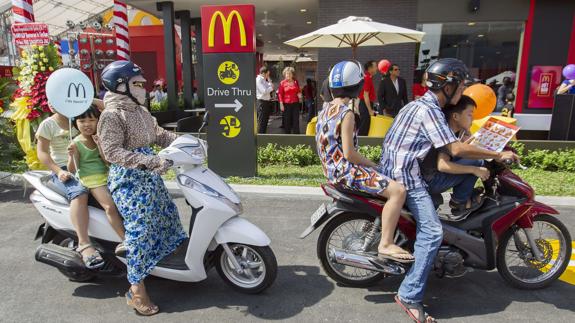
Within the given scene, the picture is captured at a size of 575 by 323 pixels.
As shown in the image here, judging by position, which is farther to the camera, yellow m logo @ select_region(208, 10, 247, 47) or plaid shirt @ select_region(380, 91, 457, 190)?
yellow m logo @ select_region(208, 10, 247, 47)

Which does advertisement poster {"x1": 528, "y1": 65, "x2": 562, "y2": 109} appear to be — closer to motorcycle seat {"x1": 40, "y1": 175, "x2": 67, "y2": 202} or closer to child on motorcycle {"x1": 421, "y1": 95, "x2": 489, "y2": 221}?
child on motorcycle {"x1": 421, "y1": 95, "x2": 489, "y2": 221}

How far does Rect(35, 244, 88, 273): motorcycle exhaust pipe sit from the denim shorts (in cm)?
43

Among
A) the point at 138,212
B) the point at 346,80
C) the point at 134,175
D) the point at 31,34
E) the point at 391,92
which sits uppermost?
the point at 31,34

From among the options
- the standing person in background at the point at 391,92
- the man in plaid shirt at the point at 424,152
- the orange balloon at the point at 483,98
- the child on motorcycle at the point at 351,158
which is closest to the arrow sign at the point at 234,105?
the orange balloon at the point at 483,98

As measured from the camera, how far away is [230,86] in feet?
22.1

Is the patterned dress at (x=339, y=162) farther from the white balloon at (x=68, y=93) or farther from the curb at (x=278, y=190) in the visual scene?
the curb at (x=278, y=190)

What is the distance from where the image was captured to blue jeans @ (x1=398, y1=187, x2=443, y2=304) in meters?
2.84

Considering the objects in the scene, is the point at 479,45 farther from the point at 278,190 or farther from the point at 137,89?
the point at 137,89

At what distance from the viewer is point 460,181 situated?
3.13 m

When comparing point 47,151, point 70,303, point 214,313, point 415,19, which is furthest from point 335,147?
point 415,19

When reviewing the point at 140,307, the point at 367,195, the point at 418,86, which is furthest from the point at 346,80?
the point at 418,86

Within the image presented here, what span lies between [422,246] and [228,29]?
4880mm

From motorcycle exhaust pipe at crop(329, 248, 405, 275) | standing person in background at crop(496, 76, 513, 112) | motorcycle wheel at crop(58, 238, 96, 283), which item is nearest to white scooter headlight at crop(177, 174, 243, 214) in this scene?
motorcycle exhaust pipe at crop(329, 248, 405, 275)

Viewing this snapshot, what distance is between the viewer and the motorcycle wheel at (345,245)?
3.27m
